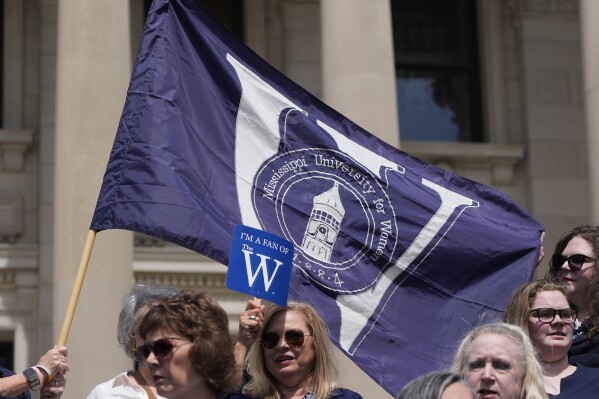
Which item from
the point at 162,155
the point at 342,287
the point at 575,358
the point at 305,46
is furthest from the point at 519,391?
the point at 305,46

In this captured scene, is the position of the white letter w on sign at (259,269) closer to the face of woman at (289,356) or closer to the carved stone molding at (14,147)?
the face of woman at (289,356)

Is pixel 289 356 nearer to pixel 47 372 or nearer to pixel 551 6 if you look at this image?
pixel 47 372

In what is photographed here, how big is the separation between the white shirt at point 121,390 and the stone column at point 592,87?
11397 mm

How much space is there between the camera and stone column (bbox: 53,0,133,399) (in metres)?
16.8

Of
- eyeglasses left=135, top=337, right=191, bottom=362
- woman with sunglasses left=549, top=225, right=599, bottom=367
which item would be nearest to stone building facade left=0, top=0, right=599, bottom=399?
woman with sunglasses left=549, top=225, right=599, bottom=367

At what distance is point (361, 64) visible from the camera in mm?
17969

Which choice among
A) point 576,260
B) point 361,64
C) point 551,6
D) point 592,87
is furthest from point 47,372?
point 551,6

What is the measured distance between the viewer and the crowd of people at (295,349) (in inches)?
256

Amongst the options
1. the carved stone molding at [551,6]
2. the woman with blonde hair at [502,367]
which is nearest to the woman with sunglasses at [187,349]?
the woman with blonde hair at [502,367]

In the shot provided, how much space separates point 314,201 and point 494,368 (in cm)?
230

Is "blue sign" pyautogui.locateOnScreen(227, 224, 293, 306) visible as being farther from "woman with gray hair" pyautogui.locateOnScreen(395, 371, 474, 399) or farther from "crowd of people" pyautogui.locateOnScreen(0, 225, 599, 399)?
"woman with gray hair" pyautogui.locateOnScreen(395, 371, 474, 399)

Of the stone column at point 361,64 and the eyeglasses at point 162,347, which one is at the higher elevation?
the stone column at point 361,64

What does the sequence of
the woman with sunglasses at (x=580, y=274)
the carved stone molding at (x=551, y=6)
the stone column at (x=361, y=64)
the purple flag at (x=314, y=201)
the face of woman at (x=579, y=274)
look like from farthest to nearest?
the carved stone molding at (x=551, y=6)
the stone column at (x=361, y=64)
the purple flag at (x=314, y=201)
the face of woman at (x=579, y=274)
the woman with sunglasses at (x=580, y=274)

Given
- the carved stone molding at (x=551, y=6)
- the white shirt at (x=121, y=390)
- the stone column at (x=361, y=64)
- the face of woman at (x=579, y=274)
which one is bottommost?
the white shirt at (x=121, y=390)
